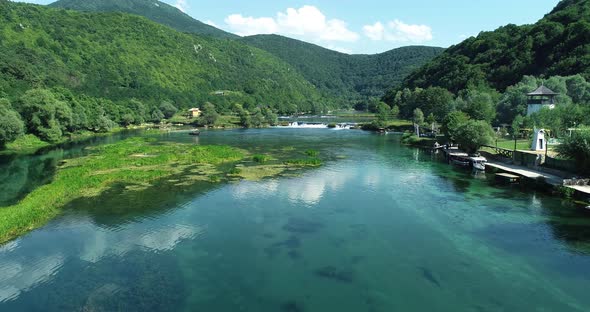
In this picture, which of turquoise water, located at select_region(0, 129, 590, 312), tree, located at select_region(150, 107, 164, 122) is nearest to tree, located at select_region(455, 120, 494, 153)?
turquoise water, located at select_region(0, 129, 590, 312)

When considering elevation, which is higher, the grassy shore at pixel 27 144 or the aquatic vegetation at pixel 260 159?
the grassy shore at pixel 27 144

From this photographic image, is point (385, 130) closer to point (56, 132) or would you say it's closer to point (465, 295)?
point (56, 132)

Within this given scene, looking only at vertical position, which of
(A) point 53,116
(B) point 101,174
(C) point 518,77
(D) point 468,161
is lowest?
(D) point 468,161

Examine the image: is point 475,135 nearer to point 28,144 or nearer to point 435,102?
point 435,102

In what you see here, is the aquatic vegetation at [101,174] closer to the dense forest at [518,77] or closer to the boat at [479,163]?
the boat at [479,163]

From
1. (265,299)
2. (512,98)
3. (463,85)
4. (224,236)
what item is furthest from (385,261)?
Answer: (463,85)

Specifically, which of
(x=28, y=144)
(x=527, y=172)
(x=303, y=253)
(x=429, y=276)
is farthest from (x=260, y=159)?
(x=28, y=144)

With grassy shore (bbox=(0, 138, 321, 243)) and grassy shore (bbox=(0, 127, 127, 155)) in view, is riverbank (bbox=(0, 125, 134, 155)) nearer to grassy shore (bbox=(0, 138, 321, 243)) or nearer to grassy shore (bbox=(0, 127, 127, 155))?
grassy shore (bbox=(0, 127, 127, 155))

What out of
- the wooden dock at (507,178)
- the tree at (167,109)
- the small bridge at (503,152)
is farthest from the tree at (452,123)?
the tree at (167,109)
